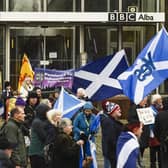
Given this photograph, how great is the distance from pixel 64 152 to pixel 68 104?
3.19 meters

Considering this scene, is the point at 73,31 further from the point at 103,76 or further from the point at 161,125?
the point at 161,125

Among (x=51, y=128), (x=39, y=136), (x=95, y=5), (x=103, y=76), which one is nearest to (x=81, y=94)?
(x=103, y=76)

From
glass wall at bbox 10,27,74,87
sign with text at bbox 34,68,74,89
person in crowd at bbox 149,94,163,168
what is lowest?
person in crowd at bbox 149,94,163,168

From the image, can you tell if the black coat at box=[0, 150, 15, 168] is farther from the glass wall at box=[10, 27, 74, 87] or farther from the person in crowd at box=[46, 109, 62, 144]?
the glass wall at box=[10, 27, 74, 87]

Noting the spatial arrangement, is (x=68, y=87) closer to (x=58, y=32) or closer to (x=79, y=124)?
(x=79, y=124)

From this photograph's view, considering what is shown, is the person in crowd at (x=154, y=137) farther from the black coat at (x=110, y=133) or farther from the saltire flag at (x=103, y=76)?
the black coat at (x=110, y=133)

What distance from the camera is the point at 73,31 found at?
81.4ft

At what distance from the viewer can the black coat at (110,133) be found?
11.1m

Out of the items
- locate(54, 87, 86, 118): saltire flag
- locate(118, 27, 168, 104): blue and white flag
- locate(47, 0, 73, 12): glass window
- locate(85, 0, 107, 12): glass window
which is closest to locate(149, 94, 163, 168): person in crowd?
locate(118, 27, 168, 104): blue and white flag

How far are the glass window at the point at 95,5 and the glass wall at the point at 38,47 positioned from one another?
1041 mm

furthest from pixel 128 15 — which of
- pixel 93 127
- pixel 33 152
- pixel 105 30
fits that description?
pixel 33 152

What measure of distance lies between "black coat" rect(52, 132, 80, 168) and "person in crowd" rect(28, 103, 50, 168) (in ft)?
3.97

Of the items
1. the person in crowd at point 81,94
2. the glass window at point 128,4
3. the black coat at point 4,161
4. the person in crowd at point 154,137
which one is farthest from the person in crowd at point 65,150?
the glass window at point 128,4

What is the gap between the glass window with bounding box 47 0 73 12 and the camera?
24828mm
